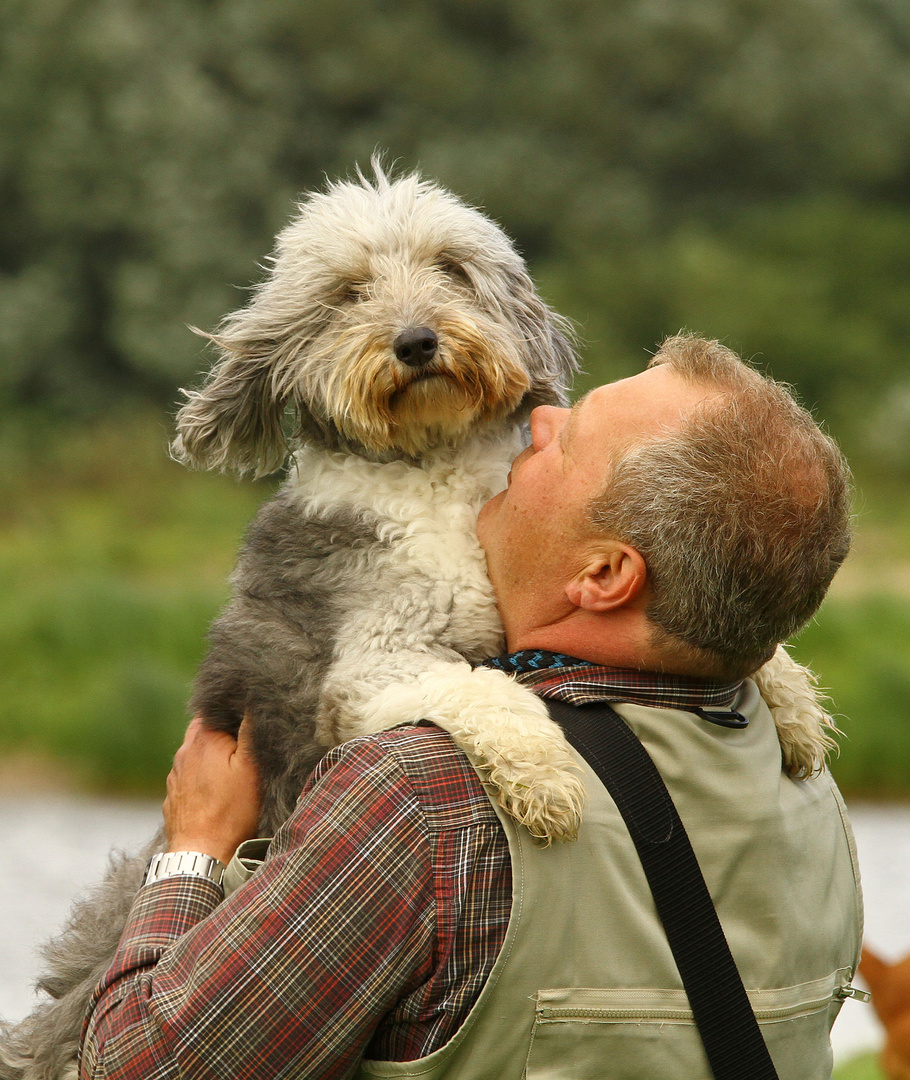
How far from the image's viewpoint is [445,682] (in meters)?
2.19

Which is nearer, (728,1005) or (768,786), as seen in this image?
(728,1005)

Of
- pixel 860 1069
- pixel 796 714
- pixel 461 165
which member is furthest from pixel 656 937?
pixel 461 165

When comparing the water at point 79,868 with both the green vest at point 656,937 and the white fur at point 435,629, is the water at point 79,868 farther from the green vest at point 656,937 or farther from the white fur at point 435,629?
the green vest at point 656,937

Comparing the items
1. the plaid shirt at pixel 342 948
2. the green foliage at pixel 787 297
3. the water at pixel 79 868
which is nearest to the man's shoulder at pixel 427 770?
the plaid shirt at pixel 342 948

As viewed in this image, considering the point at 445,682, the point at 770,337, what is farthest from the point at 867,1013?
the point at 770,337

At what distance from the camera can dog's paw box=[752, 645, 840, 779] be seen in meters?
2.12

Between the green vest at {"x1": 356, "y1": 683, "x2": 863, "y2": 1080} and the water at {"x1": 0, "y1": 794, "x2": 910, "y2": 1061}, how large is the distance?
135 inches

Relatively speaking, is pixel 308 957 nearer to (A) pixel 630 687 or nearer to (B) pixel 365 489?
(A) pixel 630 687

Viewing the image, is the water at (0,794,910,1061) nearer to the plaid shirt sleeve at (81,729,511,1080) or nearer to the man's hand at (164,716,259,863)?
the man's hand at (164,716,259,863)

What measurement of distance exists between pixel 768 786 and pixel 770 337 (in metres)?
16.0

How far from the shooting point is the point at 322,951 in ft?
5.35

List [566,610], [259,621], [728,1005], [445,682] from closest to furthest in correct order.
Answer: [728,1005], [566,610], [445,682], [259,621]

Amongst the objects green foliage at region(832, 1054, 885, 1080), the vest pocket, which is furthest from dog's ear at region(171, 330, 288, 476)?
green foliage at region(832, 1054, 885, 1080)

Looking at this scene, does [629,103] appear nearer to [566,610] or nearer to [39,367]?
[39,367]
